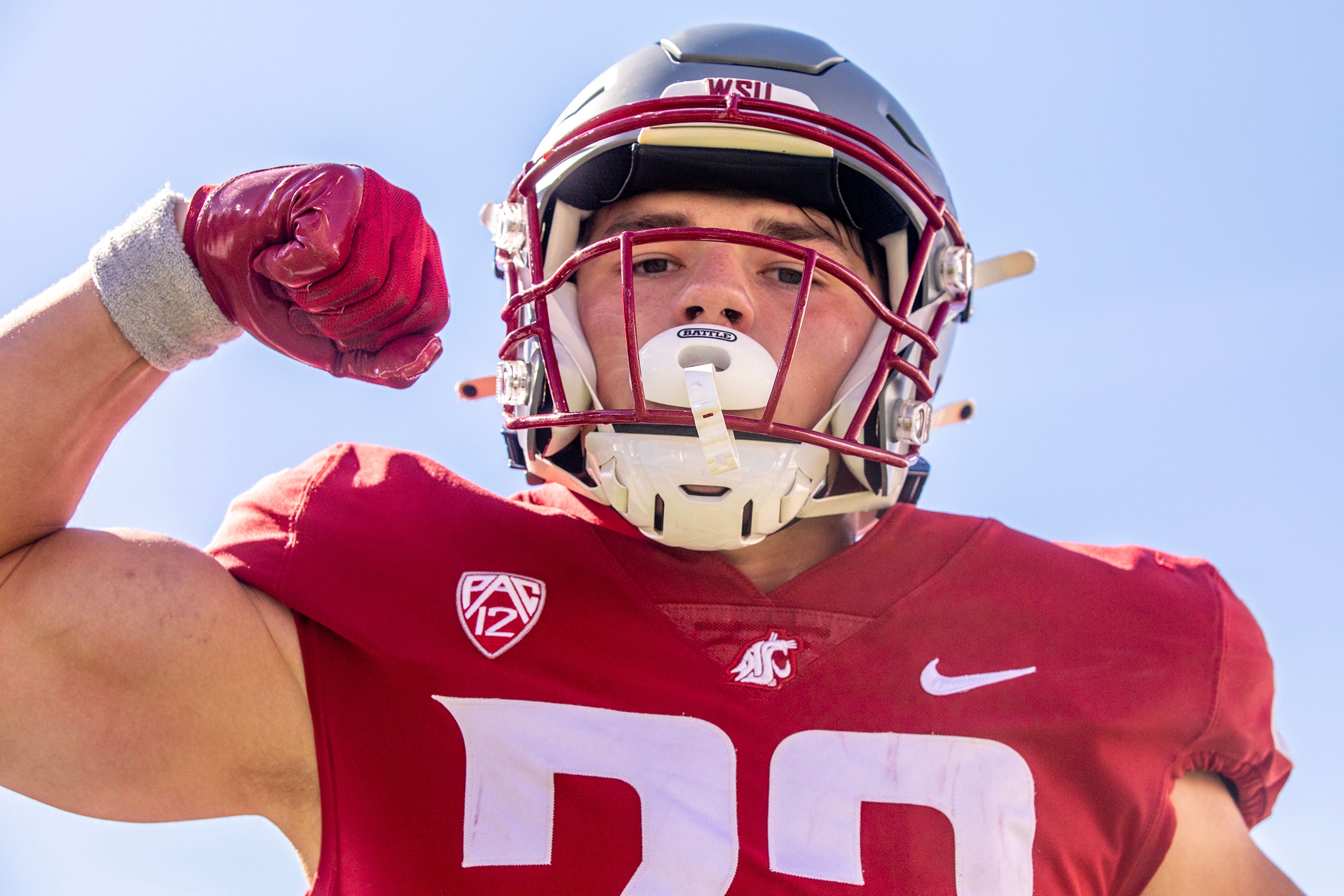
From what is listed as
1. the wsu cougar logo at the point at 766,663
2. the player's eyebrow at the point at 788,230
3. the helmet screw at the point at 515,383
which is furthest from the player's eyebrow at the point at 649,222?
the wsu cougar logo at the point at 766,663

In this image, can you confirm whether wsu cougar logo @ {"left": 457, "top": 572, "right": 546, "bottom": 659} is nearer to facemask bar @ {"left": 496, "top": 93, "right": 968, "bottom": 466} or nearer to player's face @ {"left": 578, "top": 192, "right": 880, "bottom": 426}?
facemask bar @ {"left": 496, "top": 93, "right": 968, "bottom": 466}

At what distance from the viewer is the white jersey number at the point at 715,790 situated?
1.88 metres

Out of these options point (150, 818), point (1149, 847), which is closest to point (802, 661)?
point (1149, 847)

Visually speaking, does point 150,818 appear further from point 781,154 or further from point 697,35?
point 697,35

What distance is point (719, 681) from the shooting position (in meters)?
2.02

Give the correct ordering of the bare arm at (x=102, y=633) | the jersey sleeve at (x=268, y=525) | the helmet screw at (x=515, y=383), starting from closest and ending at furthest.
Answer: the bare arm at (x=102, y=633)
the jersey sleeve at (x=268, y=525)
the helmet screw at (x=515, y=383)

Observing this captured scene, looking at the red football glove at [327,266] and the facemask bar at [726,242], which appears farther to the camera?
the facemask bar at [726,242]

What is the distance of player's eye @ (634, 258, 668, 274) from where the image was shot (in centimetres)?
233

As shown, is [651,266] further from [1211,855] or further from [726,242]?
[1211,855]

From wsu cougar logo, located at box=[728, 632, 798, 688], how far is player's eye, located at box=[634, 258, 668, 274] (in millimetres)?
758

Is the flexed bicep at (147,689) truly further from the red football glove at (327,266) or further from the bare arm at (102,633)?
the red football glove at (327,266)

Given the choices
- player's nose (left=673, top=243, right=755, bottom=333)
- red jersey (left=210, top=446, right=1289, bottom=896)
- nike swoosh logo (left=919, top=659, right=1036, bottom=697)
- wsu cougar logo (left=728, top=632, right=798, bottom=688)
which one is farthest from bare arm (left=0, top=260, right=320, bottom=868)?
nike swoosh logo (left=919, top=659, right=1036, bottom=697)

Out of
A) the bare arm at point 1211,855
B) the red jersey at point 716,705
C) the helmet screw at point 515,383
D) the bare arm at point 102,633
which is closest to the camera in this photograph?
the bare arm at point 102,633

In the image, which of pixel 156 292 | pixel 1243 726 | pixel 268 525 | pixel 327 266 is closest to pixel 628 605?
pixel 268 525
